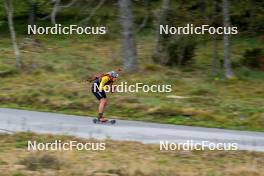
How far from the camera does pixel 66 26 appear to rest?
42.3 meters

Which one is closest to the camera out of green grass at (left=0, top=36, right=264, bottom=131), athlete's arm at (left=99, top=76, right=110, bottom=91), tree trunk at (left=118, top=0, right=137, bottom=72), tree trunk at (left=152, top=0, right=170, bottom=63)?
athlete's arm at (left=99, top=76, right=110, bottom=91)

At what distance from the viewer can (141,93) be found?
Answer: 75.0ft

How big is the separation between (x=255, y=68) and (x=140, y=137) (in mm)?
14804

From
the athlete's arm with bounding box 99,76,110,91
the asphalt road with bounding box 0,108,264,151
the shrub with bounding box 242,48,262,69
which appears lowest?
the asphalt road with bounding box 0,108,264,151

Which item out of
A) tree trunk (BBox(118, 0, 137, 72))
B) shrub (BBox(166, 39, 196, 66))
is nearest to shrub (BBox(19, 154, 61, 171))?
tree trunk (BBox(118, 0, 137, 72))

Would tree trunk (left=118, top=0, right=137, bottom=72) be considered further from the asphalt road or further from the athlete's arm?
the athlete's arm

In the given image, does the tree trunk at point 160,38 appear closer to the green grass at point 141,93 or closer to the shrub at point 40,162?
the green grass at point 141,93

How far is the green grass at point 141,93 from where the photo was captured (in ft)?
64.1

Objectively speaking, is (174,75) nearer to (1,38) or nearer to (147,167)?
(147,167)

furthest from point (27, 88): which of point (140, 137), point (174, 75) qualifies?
point (140, 137)

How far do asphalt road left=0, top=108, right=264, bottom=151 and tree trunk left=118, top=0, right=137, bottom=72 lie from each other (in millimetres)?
8120

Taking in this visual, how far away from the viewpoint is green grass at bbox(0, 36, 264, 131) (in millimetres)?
19547

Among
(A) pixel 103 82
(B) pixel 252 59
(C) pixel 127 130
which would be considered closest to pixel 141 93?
(A) pixel 103 82

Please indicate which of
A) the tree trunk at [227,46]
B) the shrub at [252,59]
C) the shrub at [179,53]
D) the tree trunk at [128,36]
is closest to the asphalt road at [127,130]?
the tree trunk at [128,36]
